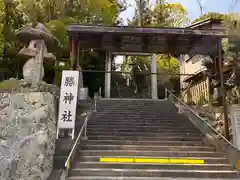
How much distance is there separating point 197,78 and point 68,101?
A: 10398 millimetres

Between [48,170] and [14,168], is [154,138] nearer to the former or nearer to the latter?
[48,170]

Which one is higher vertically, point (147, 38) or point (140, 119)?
point (147, 38)

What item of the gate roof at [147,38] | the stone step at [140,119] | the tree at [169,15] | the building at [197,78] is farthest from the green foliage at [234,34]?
the tree at [169,15]

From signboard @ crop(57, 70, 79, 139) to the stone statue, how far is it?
847 millimetres

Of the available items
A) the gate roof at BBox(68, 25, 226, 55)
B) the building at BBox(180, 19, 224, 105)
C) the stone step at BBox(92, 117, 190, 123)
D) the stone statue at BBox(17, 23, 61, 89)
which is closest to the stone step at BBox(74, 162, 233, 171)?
the stone statue at BBox(17, 23, 61, 89)

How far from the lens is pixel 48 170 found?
21.1 ft

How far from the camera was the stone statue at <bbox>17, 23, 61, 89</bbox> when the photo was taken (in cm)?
736

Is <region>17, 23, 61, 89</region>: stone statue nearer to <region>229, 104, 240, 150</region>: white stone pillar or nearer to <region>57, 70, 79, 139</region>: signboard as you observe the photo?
<region>57, 70, 79, 139</region>: signboard

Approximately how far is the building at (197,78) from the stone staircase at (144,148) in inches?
121

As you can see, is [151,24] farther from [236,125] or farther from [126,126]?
[236,125]

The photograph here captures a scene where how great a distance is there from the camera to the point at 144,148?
8289 millimetres

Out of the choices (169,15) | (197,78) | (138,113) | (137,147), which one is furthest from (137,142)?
(169,15)

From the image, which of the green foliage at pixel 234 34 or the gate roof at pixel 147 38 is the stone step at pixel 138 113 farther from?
the green foliage at pixel 234 34

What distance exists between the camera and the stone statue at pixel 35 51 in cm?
736
